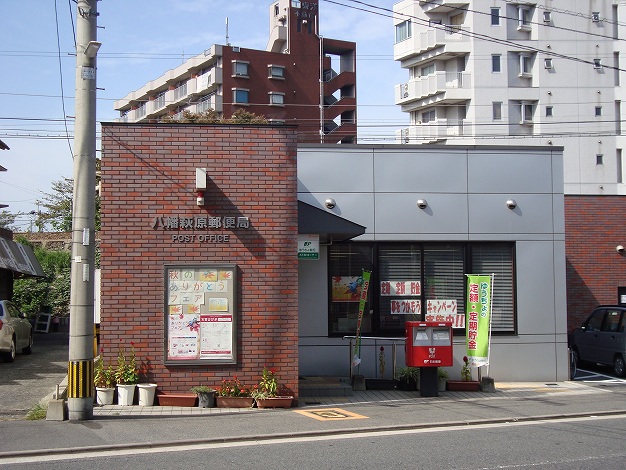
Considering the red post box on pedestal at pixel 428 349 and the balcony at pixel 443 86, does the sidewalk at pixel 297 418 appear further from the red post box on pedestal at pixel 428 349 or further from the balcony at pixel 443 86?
the balcony at pixel 443 86

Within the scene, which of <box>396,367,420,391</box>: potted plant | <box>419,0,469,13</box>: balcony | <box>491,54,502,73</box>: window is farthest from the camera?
<box>419,0,469,13</box>: balcony

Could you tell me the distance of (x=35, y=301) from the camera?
3662cm

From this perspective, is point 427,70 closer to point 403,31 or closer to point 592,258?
point 403,31

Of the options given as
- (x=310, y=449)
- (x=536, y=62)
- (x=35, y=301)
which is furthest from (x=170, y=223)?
(x=536, y=62)

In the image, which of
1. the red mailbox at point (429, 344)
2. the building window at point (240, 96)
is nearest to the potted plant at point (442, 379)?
the red mailbox at point (429, 344)

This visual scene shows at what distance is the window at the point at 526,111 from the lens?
159ft

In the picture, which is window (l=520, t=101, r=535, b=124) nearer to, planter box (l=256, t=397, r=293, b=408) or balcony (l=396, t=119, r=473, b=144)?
balcony (l=396, t=119, r=473, b=144)

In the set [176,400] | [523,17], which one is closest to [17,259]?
[176,400]

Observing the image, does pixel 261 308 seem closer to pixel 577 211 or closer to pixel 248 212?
pixel 248 212

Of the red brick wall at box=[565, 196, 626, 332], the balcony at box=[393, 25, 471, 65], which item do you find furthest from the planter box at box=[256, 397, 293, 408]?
the balcony at box=[393, 25, 471, 65]

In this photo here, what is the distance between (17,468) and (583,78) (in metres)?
46.6

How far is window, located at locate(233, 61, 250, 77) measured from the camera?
59.2 metres

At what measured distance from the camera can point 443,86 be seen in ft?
163

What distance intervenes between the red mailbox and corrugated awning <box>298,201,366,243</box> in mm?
2278
